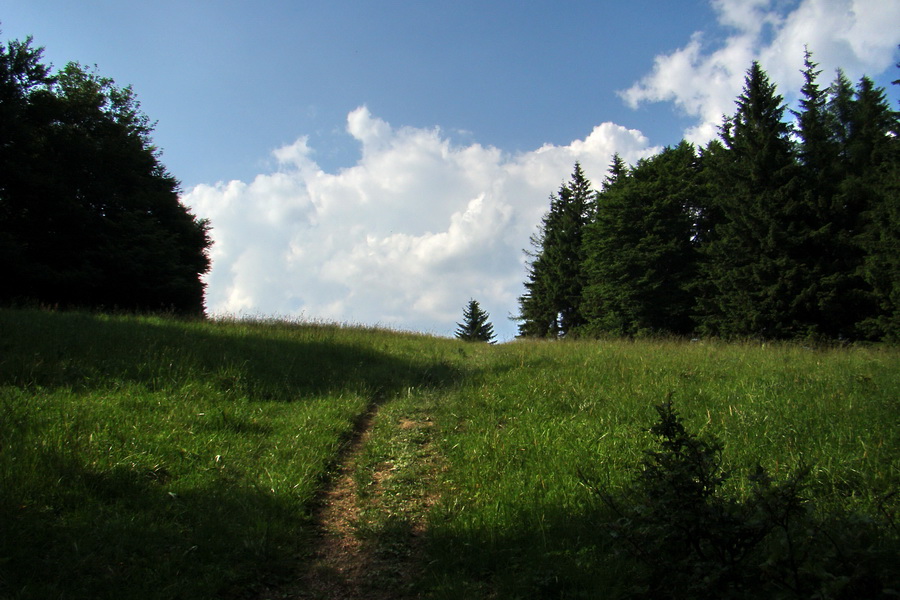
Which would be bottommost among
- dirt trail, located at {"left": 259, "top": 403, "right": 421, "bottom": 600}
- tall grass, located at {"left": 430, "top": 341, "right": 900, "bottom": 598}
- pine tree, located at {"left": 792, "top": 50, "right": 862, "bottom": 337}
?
dirt trail, located at {"left": 259, "top": 403, "right": 421, "bottom": 600}

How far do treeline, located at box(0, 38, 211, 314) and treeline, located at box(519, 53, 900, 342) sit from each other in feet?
77.6

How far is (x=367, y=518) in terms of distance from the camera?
4.88m

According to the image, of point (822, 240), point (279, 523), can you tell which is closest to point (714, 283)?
point (822, 240)

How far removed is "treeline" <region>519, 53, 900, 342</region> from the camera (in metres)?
21.6

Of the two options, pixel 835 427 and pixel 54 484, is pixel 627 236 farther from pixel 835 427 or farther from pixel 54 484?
pixel 54 484

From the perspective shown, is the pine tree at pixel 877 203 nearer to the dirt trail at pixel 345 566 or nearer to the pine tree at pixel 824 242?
the pine tree at pixel 824 242

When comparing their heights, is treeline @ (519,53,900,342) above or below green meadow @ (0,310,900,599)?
above

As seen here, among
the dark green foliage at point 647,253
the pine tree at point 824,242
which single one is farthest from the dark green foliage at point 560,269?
the pine tree at point 824,242

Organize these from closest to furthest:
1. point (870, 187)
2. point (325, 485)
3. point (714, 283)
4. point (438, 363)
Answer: point (325, 485) → point (438, 363) → point (870, 187) → point (714, 283)

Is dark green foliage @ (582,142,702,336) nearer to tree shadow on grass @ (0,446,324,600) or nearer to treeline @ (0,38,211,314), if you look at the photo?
treeline @ (0,38,211,314)

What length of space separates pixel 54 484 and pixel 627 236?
114ft

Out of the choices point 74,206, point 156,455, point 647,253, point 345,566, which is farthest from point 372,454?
point 647,253

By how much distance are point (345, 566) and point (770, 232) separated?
2665 centimetres

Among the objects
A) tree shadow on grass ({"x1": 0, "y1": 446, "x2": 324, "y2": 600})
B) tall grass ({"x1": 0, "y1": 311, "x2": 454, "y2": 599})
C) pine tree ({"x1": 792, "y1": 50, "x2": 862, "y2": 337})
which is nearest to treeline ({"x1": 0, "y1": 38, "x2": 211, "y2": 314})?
tall grass ({"x1": 0, "y1": 311, "x2": 454, "y2": 599})
